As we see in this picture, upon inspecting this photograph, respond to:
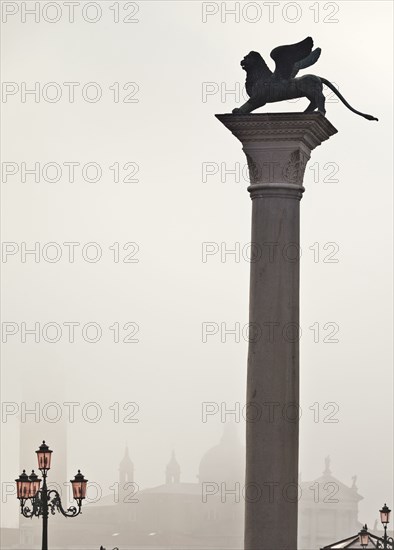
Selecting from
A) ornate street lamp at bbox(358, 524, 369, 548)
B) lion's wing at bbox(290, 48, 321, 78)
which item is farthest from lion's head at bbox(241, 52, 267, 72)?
ornate street lamp at bbox(358, 524, 369, 548)

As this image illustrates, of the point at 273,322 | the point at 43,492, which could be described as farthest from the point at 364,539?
the point at 273,322

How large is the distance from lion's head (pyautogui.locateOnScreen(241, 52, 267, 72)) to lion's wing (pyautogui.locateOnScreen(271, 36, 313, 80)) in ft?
0.42

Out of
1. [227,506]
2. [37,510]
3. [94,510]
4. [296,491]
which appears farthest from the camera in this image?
[94,510]

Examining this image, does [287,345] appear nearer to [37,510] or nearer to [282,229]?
[282,229]

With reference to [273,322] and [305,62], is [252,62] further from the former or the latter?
[273,322]

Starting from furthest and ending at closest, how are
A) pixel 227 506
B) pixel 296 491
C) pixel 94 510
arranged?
pixel 94 510 < pixel 227 506 < pixel 296 491

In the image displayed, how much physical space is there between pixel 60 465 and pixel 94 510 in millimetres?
55966

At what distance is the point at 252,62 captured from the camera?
596 inches

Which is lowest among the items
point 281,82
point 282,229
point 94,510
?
point 94,510

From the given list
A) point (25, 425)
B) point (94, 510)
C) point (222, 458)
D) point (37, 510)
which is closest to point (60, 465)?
point (25, 425)

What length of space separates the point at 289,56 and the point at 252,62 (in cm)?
37

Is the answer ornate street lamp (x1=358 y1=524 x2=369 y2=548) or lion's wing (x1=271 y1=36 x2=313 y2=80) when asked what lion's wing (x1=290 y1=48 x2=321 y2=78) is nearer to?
lion's wing (x1=271 y1=36 x2=313 y2=80)

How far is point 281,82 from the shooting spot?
600 inches

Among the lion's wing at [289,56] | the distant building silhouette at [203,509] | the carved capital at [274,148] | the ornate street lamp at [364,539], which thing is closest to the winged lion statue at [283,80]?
the lion's wing at [289,56]
